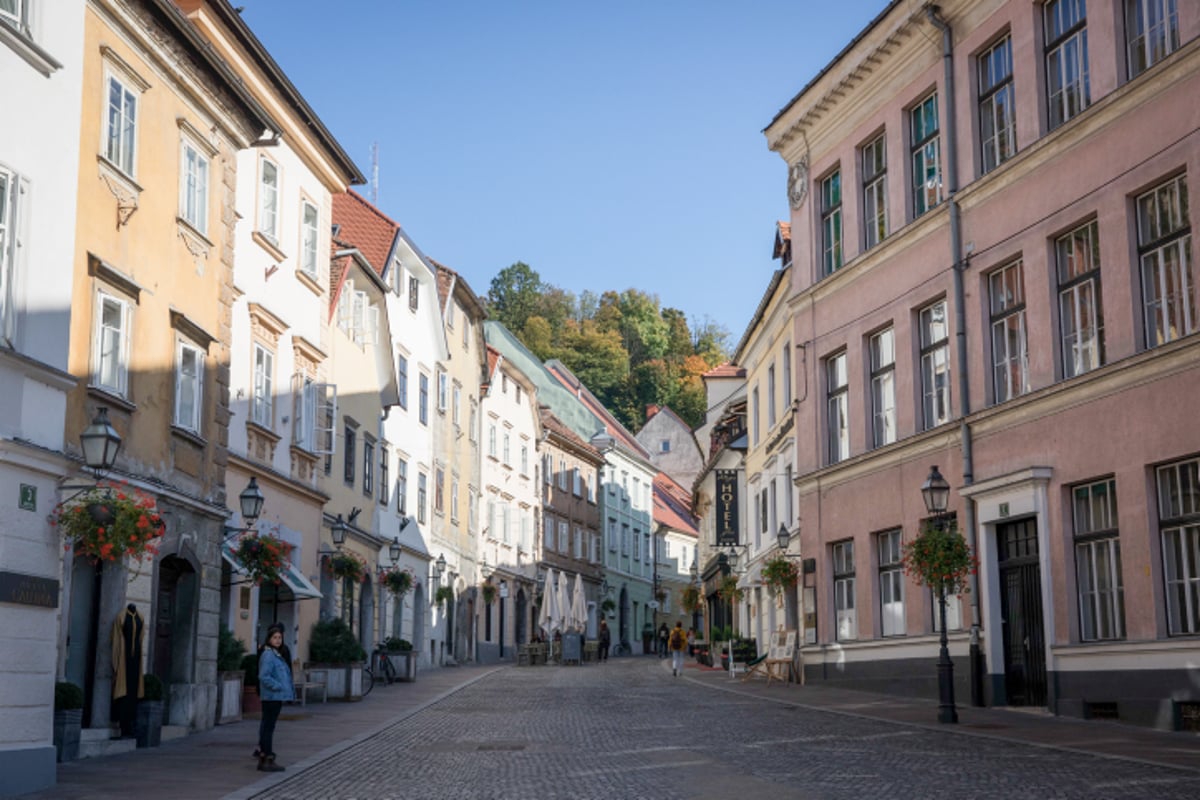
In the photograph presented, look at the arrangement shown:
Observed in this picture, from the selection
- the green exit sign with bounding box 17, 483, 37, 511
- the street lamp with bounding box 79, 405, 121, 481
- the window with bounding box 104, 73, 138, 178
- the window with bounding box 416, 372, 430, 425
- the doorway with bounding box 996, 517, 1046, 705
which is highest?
the window with bounding box 416, 372, 430, 425

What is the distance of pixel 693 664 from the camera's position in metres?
50.0

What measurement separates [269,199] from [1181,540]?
17718 millimetres

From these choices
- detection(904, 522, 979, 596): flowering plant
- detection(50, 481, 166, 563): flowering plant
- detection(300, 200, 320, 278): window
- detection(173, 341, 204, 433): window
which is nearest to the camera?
detection(50, 481, 166, 563): flowering plant

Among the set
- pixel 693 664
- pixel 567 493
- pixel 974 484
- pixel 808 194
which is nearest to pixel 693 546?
pixel 567 493

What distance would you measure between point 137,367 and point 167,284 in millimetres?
1586

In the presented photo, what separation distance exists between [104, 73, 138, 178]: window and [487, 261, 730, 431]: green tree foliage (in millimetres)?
73222

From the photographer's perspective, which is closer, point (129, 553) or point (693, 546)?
point (129, 553)

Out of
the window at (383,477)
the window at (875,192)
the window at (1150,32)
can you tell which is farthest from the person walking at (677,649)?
the window at (1150,32)

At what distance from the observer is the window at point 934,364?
2538 cm

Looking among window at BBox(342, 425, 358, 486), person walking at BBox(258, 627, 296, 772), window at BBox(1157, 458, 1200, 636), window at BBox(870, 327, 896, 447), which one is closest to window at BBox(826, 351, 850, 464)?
window at BBox(870, 327, 896, 447)

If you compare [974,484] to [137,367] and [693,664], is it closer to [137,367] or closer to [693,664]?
[137,367]

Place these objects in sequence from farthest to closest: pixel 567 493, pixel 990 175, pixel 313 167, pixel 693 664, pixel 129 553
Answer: pixel 567 493
pixel 693 664
pixel 313 167
pixel 990 175
pixel 129 553

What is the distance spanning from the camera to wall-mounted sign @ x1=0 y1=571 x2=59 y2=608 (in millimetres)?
13586

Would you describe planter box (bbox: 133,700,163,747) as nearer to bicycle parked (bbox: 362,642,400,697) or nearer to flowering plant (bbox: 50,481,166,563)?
flowering plant (bbox: 50,481,166,563)
